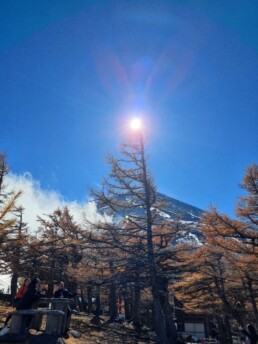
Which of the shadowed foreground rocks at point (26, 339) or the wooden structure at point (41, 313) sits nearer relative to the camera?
the shadowed foreground rocks at point (26, 339)

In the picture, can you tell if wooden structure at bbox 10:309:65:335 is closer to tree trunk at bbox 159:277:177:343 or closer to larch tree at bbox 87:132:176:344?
larch tree at bbox 87:132:176:344

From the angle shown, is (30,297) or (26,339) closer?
(26,339)

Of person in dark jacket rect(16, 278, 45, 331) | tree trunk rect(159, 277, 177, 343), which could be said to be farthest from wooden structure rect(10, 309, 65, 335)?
tree trunk rect(159, 277, 177, 343)

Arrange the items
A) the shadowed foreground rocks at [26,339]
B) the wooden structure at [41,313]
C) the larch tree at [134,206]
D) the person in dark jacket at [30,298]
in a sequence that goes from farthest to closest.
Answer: the larch tree at [134,206]
the person in dark jacket at [30,298]
the wooden structure at [41,313]
the shadowed foreground rocks at [26,339]

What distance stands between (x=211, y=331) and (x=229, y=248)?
35.1m

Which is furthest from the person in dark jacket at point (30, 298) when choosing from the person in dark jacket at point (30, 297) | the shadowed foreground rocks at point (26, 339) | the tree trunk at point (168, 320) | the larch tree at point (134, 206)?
the tree trunk at point (168, 320)

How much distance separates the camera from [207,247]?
57.0 ft

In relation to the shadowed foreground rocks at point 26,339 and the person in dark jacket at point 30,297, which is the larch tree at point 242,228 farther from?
the shadowed foreground rocks at point 26,339

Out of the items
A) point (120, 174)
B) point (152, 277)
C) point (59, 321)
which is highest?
point (120, 174)

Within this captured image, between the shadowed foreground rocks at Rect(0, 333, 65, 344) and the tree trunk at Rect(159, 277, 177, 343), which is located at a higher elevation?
the tree trunk at Rect(159, 277, 177, 343)

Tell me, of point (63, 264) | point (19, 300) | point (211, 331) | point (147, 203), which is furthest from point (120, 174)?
point (211, 331)

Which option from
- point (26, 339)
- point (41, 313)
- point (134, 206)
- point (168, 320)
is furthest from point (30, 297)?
point (168, 320)

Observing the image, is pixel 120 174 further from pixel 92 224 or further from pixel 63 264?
pixel 63 264

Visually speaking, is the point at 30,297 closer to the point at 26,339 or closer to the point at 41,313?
the point at 41,313
